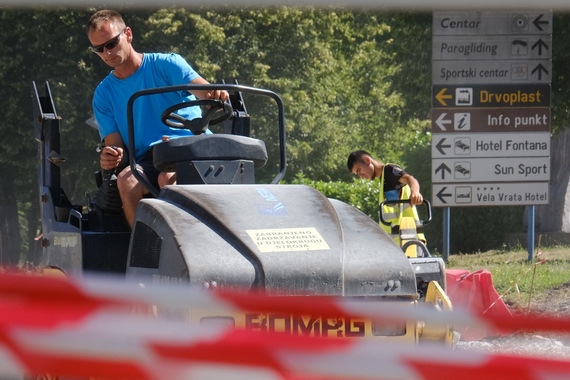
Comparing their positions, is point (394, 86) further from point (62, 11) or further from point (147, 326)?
point (147, 326)

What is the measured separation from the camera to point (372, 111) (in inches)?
1458

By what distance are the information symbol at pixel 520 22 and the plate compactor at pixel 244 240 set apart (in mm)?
10070

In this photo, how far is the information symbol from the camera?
14258 mm

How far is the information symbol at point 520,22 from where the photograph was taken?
561 inches

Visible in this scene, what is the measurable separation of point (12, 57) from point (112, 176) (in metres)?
21.1

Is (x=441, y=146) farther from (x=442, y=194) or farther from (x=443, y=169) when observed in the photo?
(x=442, y=194)

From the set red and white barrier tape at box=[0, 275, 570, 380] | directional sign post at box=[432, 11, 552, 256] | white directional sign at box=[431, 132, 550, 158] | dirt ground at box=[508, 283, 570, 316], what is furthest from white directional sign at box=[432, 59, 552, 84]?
red and white barrier tape at box=[0, 275, 570, 380]

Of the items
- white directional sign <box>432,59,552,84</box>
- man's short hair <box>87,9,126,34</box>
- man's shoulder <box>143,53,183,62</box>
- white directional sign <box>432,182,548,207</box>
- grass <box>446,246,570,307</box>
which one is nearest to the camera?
man's short hair <box>87,9,126,34</box>

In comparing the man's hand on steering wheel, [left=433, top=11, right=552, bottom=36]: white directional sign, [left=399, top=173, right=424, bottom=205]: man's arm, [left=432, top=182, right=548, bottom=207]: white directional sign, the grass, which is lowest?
the grass

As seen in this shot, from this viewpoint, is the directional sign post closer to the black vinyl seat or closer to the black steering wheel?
the black steering wheel

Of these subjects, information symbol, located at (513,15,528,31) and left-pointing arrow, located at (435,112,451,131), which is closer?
left-pointing arrow, located at (435,112,451,131)

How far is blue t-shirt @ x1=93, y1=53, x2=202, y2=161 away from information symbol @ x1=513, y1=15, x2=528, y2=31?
988cm

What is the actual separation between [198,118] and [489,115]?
9.78 m

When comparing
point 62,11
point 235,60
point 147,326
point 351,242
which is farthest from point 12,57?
point 147,326
